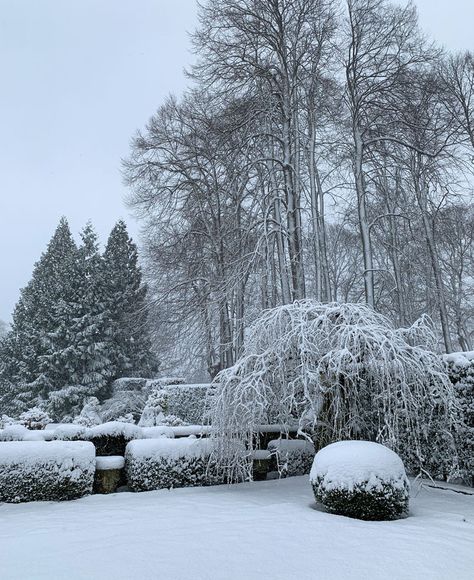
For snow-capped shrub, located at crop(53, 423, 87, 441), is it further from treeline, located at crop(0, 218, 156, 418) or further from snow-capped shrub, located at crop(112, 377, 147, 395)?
snow-capped shrub, located at crop(112, 377, 147, 395)

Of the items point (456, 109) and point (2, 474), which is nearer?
point (2, 474)

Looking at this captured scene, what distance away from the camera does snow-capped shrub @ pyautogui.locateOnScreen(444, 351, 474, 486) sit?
21.0ft

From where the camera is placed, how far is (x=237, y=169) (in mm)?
11516

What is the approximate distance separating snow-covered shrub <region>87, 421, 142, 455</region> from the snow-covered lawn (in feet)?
5.23

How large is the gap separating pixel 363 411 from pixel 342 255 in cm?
1756

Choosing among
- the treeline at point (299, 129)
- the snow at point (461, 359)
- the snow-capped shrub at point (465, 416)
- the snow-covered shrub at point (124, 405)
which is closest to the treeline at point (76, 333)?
the snow-covered shrub at point (124, 405)

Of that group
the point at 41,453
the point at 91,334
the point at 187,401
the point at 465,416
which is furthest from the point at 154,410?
the point at 91,334

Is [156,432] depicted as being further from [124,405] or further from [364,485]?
[124,405]

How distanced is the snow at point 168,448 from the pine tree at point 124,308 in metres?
14.1

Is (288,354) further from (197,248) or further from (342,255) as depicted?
(342,255)

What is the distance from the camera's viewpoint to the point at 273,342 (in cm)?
625

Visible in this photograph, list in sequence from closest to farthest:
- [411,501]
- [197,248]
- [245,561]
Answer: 1. [245,561]
2. [411,501]
3. [197,248]

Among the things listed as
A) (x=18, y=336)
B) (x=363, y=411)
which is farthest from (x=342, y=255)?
(x=363, y=411)

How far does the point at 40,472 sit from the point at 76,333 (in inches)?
594
